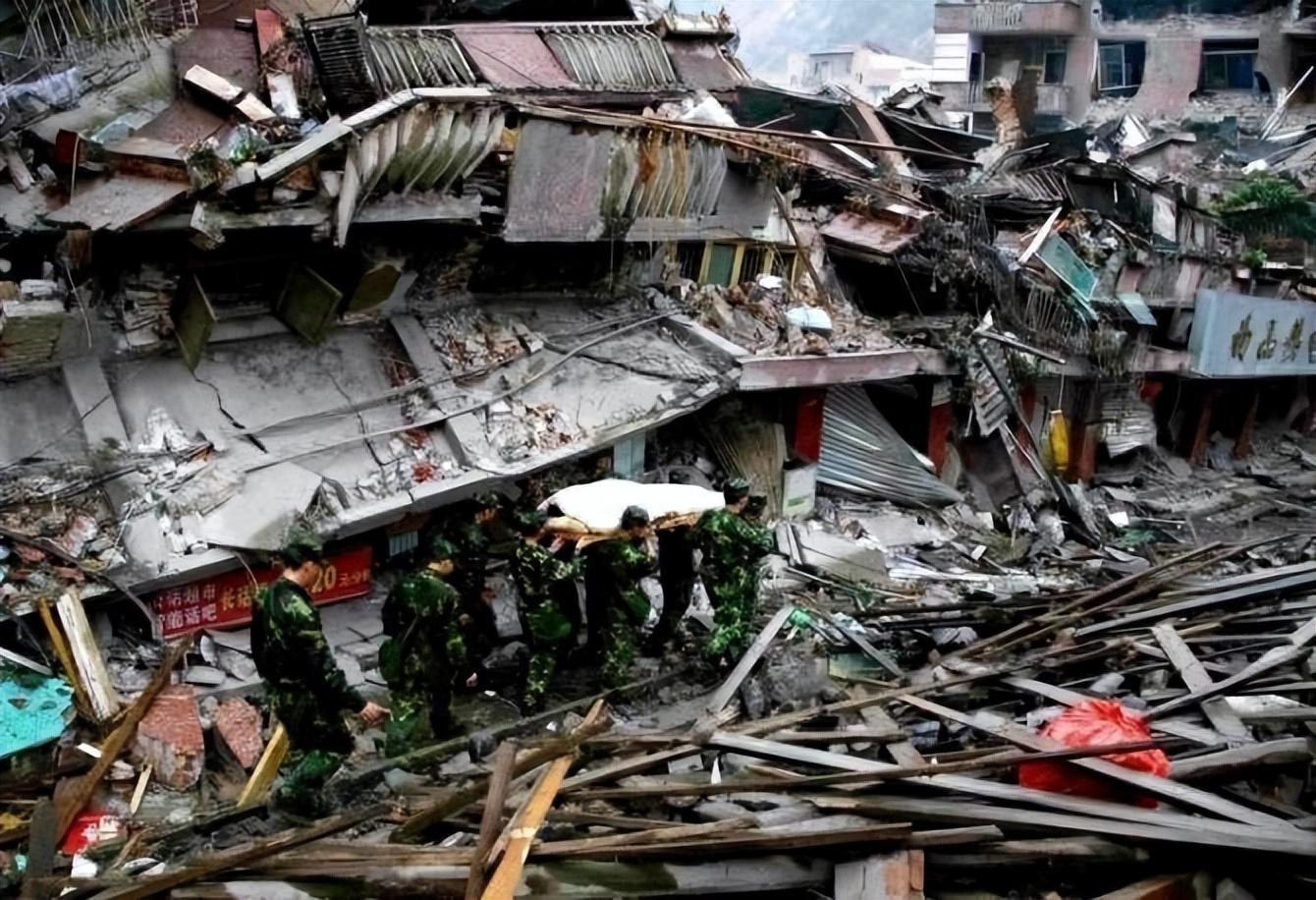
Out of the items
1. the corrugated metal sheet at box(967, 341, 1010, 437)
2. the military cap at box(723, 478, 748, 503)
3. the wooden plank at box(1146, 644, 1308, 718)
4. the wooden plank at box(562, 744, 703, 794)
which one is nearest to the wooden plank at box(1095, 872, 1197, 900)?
the wooden plank at box(1146, 644, 1308, 718)

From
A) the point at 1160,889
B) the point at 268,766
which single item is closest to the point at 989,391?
the point at 268,766

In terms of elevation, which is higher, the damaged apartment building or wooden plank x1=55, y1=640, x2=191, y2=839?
the damaged apartment building

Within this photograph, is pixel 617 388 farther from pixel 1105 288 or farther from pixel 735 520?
pixel 1105 288

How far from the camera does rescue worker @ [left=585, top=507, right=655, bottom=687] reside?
33.8ft

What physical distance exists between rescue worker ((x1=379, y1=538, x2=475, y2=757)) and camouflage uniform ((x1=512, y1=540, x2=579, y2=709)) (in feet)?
2.37

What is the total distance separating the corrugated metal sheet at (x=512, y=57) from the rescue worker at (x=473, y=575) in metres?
7.03

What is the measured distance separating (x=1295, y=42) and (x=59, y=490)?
32.8m

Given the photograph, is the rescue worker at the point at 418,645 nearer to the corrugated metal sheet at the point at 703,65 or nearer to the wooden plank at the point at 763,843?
the wooden plank at the point at 763,843

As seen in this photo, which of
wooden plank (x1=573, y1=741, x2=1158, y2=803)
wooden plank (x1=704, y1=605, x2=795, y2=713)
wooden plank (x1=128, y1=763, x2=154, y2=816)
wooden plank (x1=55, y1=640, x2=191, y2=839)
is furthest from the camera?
wooden plank (x1=704, y1=605, x2=795, y2=713)

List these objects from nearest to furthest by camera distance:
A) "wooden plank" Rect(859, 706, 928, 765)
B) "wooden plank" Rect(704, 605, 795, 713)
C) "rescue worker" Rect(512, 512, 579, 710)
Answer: "wooden plank" Rect(859, 706, 928, 765) < "wooden plank" Rect(704, 605, 795, 713) < "rescue worker" Rect(512, 512, 579, 710)

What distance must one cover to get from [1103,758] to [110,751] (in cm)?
657

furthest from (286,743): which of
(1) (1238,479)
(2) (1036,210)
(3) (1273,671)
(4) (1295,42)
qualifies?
(4) (1295,42)

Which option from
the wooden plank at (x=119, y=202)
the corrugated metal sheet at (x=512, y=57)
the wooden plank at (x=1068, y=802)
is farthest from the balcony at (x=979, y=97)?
the wooden plank at (x=1068, y=802)

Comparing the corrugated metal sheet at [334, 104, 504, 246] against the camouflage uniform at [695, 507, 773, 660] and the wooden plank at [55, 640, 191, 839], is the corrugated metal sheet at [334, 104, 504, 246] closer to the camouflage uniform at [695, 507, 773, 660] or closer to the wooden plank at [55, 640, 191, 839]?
the wooden plank at [55, 640, 191, 839]
